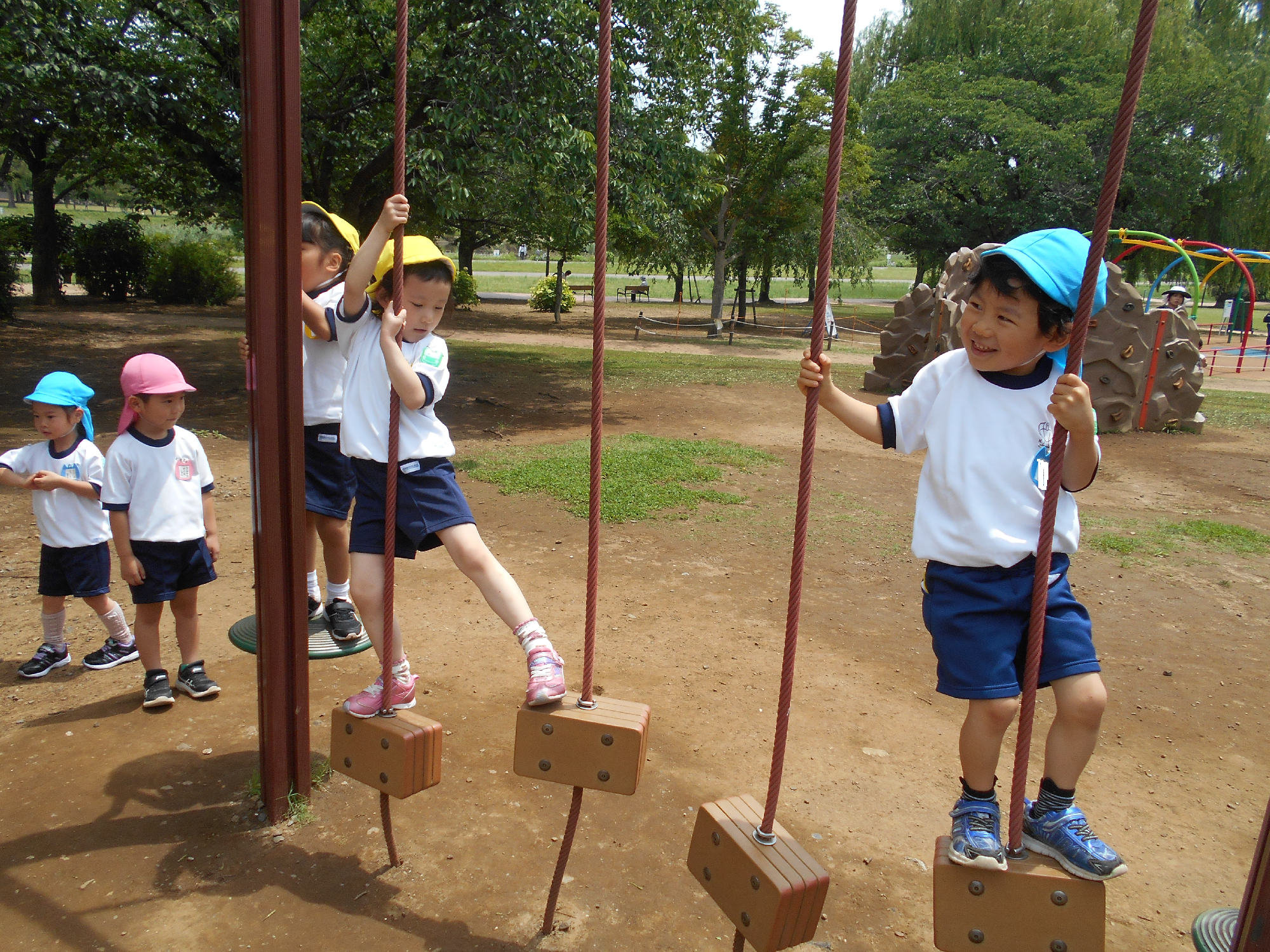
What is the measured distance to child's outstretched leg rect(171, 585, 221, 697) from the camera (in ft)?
11.0

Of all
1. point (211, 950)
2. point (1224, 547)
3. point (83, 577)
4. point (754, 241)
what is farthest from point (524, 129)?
point (754, 241)

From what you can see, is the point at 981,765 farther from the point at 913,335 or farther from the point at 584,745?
the point at 913,335

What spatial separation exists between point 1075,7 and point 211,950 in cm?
2966

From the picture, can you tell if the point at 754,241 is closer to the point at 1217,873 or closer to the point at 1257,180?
the point at 1257,180

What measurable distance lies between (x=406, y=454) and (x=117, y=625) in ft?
6.32

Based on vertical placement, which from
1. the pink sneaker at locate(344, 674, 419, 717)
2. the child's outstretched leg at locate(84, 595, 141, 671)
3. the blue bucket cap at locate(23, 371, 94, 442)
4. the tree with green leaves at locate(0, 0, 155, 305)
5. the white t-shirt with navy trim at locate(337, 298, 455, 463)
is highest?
the tree with green leaves at locate(0, 0, 155, 305)

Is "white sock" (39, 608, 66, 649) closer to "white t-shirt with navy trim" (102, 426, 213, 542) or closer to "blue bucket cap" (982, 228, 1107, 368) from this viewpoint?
"white t-shirt with navy trim" (102, 426, 213, 542)

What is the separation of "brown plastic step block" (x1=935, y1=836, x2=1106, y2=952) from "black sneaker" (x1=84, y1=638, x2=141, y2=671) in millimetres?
3032

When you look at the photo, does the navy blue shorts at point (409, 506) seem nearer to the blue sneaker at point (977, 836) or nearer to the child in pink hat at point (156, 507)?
the child in pink hat at point (156, 507)

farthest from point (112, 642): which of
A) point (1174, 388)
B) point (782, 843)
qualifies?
point (1174, 388)

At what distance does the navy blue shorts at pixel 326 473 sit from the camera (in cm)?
350

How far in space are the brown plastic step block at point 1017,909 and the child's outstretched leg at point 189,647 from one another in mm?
2636

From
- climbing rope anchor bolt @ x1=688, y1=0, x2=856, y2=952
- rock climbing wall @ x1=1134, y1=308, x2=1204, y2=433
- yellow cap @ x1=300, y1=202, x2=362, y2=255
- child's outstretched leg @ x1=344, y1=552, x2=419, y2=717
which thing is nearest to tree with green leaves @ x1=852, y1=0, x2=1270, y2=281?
rock climbing wall @ x1=1134, y1=308, x2=1204, y2=433

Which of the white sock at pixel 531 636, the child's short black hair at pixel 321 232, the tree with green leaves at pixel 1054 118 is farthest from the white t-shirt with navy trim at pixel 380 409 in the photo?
the tree with green leaves at pixel 1054 118
